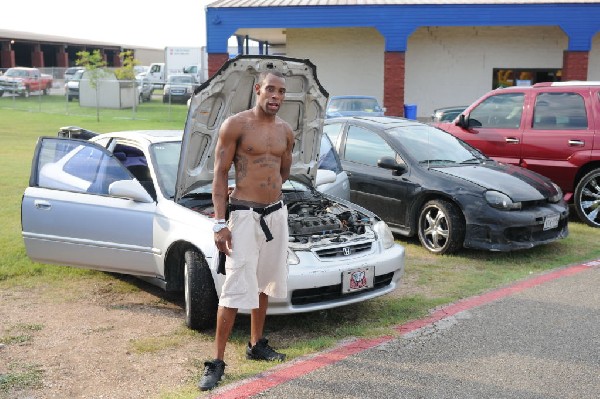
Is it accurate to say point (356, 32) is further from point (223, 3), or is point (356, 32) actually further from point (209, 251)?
point (209, 251)

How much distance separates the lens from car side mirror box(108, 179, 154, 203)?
540 cm

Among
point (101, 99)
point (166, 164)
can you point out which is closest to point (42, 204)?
point (166, 164)

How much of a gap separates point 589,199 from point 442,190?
2.80 metres

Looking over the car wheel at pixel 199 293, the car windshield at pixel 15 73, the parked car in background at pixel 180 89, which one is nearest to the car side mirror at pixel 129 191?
the car wheel at pixel 199 293

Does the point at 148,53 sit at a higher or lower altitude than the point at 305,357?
higher

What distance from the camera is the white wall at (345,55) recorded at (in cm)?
2495

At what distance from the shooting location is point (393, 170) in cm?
798

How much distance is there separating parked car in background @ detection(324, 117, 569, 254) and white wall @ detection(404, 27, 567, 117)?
1623 cm

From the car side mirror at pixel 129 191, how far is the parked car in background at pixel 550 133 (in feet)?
18.5

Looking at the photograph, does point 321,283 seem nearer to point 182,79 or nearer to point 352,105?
point 352,105

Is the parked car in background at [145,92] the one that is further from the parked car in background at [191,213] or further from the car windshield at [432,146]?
the parked car in background at [191,213]

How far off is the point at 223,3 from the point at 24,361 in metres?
19.9

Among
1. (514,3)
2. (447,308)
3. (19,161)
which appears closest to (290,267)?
(447,308)

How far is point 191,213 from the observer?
520 cm
